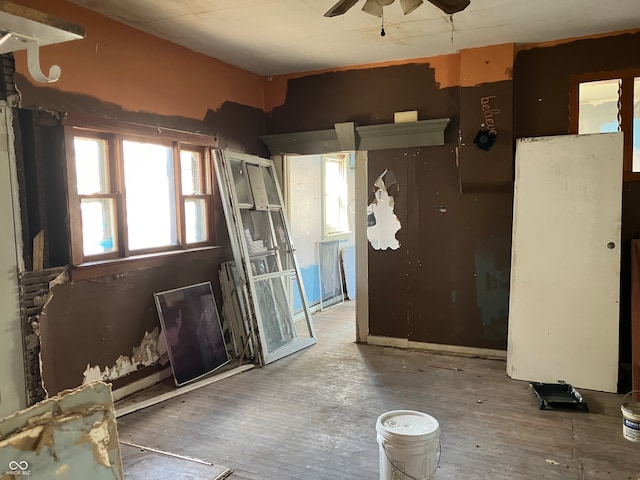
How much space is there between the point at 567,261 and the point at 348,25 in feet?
7.98

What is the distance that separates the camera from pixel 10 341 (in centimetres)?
277

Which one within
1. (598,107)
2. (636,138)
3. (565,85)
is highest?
(565,85)

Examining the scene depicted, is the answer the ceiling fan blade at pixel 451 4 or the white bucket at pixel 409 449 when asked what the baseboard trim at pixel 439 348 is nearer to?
the white bucket at pixel 409 449

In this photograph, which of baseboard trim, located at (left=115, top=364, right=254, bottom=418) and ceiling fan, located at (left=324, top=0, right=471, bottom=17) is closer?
ceiling fan, located at (left=324, top=0, right=471, bottom=17)

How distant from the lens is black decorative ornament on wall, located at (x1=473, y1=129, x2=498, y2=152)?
13.2 ft

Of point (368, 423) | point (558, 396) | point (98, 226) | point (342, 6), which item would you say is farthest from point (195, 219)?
point (558, 396)

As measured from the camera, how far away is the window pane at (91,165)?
3.24 m

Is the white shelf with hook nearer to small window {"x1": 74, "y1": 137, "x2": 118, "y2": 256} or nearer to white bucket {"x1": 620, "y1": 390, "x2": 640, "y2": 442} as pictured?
small window {"x1": 74, "y1": 137, "x2": 118, "y2": 256}

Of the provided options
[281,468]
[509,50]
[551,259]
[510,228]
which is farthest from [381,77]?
[281,468]

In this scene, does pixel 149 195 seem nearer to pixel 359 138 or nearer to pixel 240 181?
pixel 240 181

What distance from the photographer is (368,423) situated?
10.0 feet

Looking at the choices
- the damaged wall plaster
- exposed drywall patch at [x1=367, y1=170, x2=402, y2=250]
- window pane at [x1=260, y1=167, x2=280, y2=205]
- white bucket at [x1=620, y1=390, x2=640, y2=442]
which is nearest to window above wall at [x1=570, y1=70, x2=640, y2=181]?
exposed drywall patch at [x1=367, y1=170, x2=402, y2=250]

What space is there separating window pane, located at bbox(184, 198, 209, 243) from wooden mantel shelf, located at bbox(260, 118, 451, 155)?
3.66 feet

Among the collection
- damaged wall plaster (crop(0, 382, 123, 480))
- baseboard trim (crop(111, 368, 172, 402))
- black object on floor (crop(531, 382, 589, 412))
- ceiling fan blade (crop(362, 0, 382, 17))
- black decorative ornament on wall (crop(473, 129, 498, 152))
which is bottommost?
black object on floor (crop(531, 382, 589, 412))
